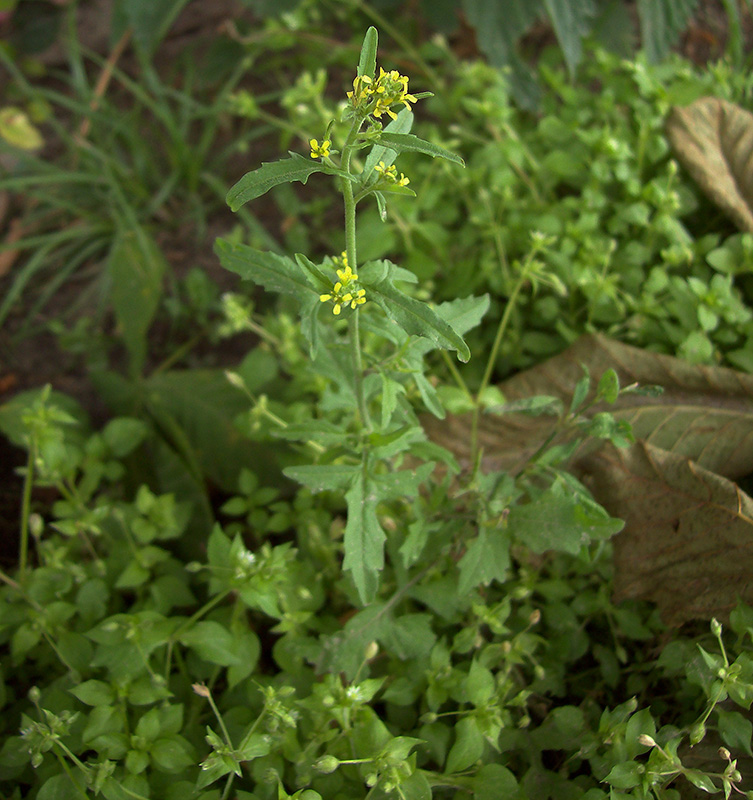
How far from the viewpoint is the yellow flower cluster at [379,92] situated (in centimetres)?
104

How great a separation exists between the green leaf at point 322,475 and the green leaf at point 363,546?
5cm

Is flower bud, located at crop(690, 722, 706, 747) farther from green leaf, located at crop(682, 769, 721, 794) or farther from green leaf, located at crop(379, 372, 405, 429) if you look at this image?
green leaf, located at crop(379, 372, 405, 429)

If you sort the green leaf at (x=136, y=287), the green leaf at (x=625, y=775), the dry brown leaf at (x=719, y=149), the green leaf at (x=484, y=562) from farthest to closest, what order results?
the green leaf at (x=136, y=287), the dry brown leaf at (x=719, y=149), the green leaf at (x=484, y=562), the green leaf at (x=625, y=775)

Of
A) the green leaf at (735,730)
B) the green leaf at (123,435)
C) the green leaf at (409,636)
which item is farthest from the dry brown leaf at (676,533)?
the green leaf at (123,435)

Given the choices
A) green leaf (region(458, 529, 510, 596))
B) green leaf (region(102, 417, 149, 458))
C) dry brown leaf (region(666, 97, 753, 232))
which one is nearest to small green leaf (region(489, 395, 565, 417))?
green leaf (region(458, 529, 510, 596))

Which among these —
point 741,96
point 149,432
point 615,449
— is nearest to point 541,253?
point 615,449

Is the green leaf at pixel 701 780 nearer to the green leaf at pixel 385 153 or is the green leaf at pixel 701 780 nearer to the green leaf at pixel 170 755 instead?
the green leaf at pixel 170 755

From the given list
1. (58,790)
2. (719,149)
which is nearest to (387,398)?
(58,790)

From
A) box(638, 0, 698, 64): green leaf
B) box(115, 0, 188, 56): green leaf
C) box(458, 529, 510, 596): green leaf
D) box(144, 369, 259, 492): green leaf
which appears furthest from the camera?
box(115, 0, 188, 56): green leaf

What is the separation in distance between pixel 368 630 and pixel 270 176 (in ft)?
3.54

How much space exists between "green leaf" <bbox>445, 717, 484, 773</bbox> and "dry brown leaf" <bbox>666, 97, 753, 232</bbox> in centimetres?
172

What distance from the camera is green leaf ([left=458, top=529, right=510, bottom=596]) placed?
151 centimetres

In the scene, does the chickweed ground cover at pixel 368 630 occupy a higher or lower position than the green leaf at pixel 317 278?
lower

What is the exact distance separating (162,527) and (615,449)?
129cm
